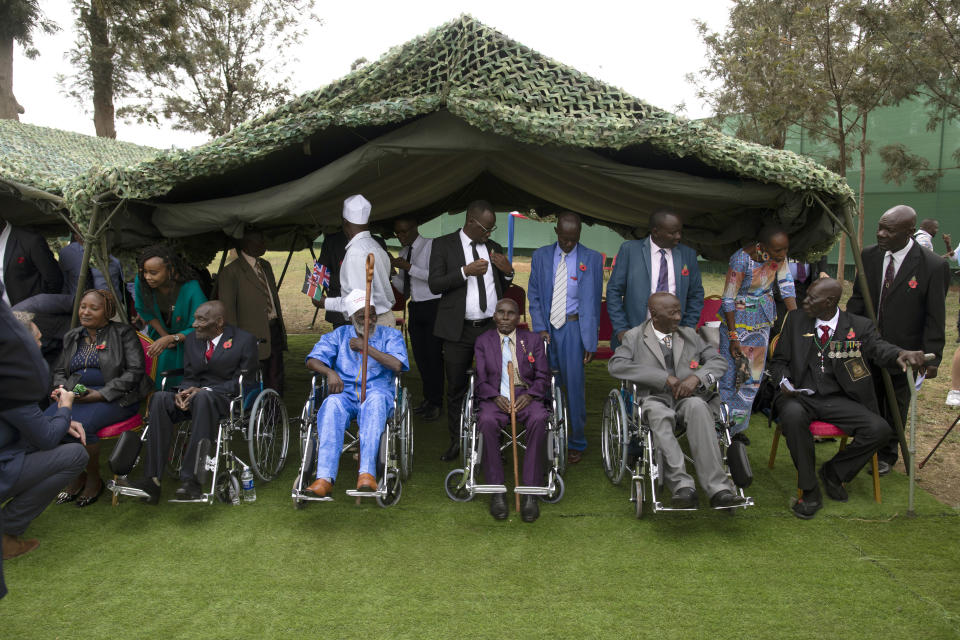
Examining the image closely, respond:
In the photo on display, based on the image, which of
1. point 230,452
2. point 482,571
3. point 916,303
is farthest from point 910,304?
point 230,452

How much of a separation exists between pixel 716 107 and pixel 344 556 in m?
13.0

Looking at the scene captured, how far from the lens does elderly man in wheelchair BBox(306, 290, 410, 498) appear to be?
3678 millimetres

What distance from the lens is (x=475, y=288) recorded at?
4.51 m

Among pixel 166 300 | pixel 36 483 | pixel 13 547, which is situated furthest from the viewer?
pixel 166 300

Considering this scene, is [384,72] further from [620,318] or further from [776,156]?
[776,156]

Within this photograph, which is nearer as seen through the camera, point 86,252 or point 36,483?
point 36,483

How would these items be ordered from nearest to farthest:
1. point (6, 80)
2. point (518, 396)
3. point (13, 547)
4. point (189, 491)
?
point (13, 547)
point (189, 491)
point (518, 396)
point (6, 80)

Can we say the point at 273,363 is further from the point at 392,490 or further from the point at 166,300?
the point at 392,490

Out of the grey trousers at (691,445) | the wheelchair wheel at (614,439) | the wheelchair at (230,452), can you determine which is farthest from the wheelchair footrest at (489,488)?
the wheelchair at (230,452)

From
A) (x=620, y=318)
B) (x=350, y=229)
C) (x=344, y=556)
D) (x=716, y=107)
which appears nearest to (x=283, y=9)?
(x=716, y=107)

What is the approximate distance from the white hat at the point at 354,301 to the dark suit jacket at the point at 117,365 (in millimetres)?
1233

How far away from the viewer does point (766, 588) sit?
9.91 ft

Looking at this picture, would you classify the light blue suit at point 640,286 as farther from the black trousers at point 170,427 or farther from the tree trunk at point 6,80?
the tree trunk at point 6,80

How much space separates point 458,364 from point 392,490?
1.00 metres
